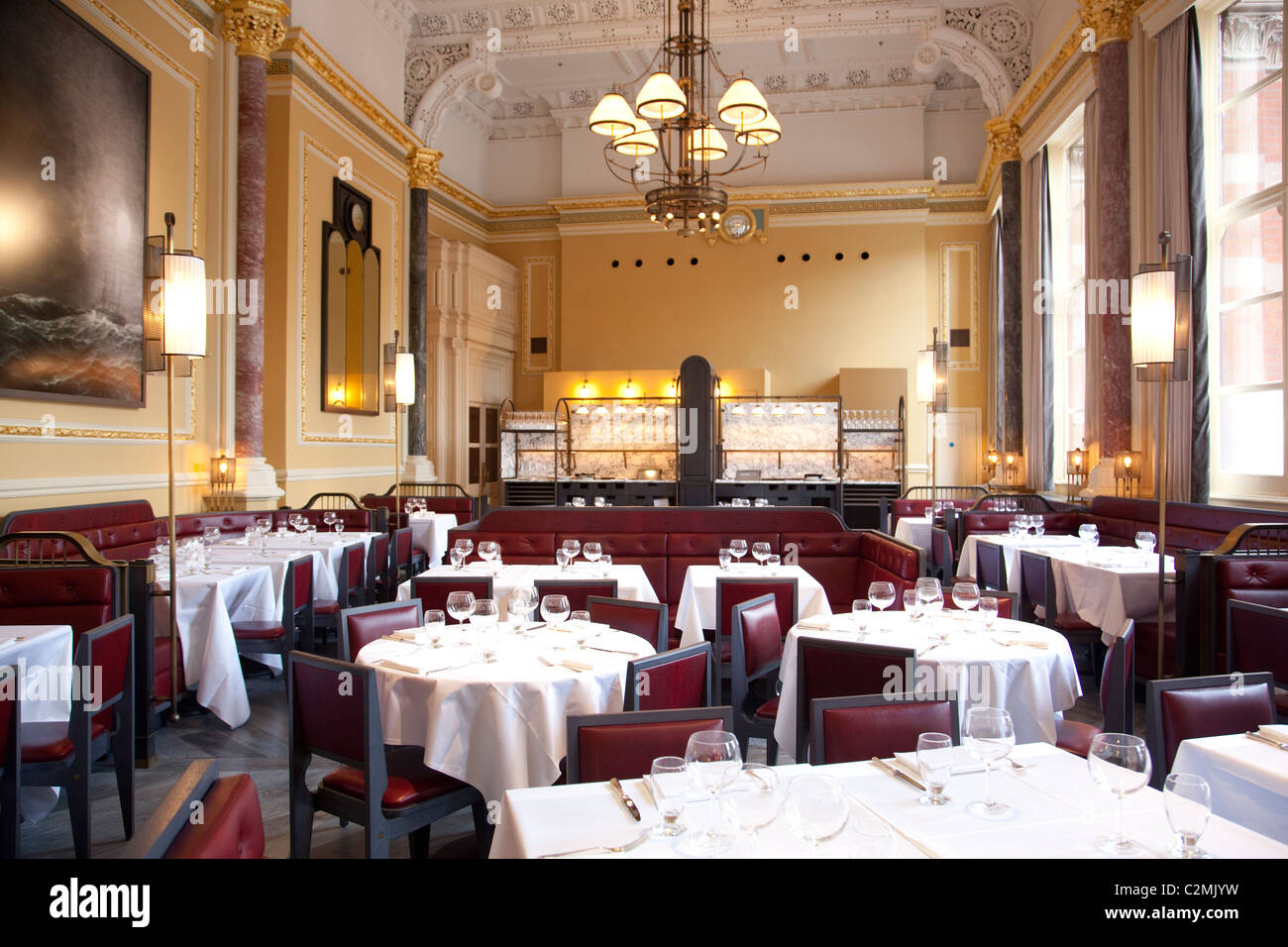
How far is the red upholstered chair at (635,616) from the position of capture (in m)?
3.65

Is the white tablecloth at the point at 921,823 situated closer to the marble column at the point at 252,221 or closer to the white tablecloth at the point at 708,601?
the white tablecloth at the point at 708,601

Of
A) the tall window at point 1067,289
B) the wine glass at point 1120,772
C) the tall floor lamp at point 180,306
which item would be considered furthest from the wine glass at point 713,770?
the tall window at point 1067,289

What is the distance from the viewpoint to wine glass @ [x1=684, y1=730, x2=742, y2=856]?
152cm

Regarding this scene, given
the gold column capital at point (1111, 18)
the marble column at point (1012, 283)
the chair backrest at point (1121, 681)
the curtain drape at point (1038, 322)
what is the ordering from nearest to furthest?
the chair backrest at point (1121, 681) < the gold column capital at point (1111, 18) < the curtain drape at point (1038, 322) < the marble column at point (1012, 283)

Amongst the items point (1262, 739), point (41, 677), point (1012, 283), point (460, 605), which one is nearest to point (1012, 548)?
point (1262, 739)

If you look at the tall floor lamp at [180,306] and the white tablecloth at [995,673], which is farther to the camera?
the tall floor lamp at [180,306]

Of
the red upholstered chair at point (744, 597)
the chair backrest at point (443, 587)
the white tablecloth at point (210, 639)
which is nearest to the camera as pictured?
the chair backrest at point (443, 587)

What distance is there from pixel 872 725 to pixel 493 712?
3.93ft

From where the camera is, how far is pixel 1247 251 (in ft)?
23.0

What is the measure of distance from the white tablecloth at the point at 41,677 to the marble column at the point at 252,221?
5.35 meters

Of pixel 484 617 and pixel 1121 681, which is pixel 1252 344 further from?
pixel 484 617

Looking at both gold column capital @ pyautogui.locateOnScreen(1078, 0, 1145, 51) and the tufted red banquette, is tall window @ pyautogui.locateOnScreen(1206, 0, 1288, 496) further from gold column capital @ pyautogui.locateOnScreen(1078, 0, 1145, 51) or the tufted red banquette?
the tufted red banquette

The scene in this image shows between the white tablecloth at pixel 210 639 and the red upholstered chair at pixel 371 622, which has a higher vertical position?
the red upholstered chair at pixel 371 622
